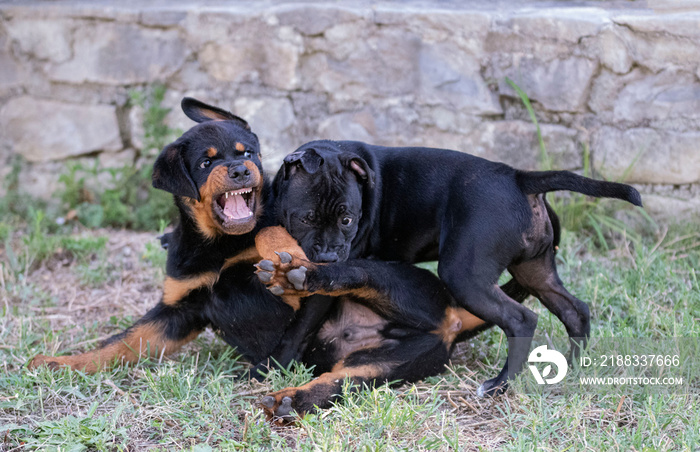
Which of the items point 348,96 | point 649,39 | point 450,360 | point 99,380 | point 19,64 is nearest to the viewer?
point 99,380

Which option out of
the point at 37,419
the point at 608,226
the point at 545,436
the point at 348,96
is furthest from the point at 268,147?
the point at 545,436

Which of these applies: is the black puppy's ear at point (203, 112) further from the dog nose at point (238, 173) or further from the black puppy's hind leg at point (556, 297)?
the black puppy's hind leg at point (556, 297)

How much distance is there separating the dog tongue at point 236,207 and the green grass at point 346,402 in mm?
708

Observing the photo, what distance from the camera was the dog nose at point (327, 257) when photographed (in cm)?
299

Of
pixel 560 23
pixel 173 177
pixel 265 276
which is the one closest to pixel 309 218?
pixel 265 276

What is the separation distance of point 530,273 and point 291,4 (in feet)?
10.1

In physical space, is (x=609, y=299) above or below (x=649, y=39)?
below

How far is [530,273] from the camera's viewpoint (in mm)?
3223

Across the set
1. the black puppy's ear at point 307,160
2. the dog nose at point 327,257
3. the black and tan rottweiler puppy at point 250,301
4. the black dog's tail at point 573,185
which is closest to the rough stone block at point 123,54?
the black and tan rottweiler puppy at point 250,301

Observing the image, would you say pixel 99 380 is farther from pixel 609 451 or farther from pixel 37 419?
pixel 609 451

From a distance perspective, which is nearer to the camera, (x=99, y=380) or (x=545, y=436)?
(x=545, y=436)

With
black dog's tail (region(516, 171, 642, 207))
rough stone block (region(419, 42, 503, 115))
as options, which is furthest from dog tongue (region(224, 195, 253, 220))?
rough stone block (region(419, 42, 503, 115))

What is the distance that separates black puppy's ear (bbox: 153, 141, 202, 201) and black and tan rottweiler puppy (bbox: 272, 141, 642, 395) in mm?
440

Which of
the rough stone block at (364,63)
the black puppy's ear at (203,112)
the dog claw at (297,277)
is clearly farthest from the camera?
the rough stone block at (364,63)
